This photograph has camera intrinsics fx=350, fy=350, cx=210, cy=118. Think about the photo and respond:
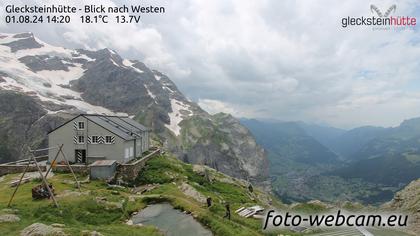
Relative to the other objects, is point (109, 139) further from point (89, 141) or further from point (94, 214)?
point (94, 214)

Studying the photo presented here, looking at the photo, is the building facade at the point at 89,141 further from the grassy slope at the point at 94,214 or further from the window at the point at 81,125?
the grassy slope at the point at 94,214

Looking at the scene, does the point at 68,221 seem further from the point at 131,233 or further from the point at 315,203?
the point at 315,203

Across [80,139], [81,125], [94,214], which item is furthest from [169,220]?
[81,125]

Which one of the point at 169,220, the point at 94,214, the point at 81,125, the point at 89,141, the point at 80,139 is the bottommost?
the point at 169,220

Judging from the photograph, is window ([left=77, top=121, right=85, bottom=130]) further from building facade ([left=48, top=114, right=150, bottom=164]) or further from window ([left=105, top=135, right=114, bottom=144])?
window ([left=105, top=135, right=114, bottom=144])

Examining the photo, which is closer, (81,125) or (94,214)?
(94,214)

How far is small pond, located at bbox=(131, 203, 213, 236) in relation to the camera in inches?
1221

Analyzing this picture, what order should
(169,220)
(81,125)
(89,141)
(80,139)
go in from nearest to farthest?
(169,220), (89,141), (81,125), (80,139)

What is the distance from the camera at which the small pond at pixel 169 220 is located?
1221 inches

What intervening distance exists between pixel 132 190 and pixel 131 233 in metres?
28.2

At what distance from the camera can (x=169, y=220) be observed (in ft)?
115

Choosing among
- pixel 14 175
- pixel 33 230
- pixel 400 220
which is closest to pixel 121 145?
pixel 14 175

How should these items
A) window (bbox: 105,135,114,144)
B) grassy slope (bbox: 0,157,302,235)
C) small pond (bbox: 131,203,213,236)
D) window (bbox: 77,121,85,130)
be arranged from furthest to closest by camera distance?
window (bbox: 77,121,85,130) < window (bbox: 105,135,114,144) < small pond (bbox: 131,203,213,236) < grassy slope (bbox: 0,157,302,235)

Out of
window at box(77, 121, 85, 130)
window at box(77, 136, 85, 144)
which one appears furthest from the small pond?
window at box(77, 121, 85, 130)
